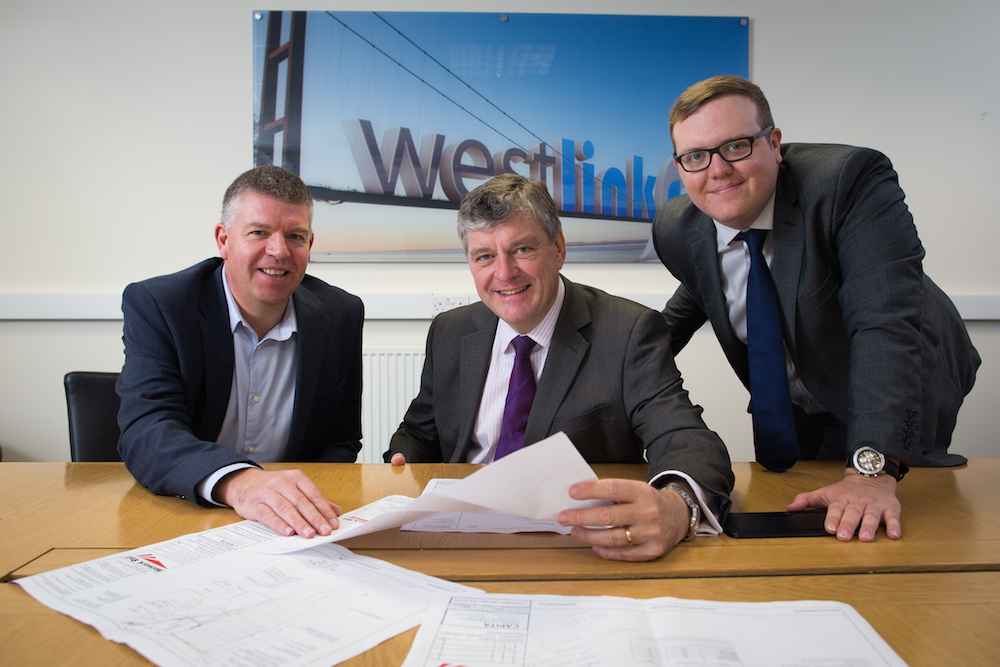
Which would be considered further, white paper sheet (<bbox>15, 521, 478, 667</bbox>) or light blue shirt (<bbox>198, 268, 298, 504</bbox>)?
light blue shirt (<bbox>198, 268, 298, 504</bbox>)

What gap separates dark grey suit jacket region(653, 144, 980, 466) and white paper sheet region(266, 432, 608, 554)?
24.4 inches

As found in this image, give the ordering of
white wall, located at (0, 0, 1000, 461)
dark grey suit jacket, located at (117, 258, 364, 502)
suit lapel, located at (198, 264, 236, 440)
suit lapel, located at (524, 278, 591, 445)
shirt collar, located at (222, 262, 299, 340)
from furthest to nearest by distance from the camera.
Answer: white wall, located at (0, 0, 1000, 461), shirt collar, located at (222, 262, 299, 340), suit lapel, located at (198, 264, 236, 440), suit lapel, located at (524, 278, 591, 445), dark grey suit jacket, located at (117, 258, 364, 502)

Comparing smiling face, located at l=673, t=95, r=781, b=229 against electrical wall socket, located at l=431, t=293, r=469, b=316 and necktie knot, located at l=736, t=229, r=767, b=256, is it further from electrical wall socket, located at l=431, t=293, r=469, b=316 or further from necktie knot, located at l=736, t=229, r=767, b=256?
electrical wall socket, located at l=431, t=293, r=469, b=316

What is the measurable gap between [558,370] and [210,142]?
8.04ft

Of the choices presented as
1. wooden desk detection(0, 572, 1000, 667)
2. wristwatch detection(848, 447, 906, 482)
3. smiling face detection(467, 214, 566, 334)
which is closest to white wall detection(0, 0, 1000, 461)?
smiling face detection(467, 214, 566, 334)

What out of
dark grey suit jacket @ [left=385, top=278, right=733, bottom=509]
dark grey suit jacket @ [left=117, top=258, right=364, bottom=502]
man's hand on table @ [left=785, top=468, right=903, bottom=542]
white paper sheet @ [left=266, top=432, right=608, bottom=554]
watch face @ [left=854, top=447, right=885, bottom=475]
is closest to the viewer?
white paper sheet @ [left=266, top=432, right=608, bottom=554]

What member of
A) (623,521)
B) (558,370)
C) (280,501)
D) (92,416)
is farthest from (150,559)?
(92,416)

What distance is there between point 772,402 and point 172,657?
1.28 meters

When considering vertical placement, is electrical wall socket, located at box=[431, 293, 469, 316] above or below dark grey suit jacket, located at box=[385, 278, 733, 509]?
above

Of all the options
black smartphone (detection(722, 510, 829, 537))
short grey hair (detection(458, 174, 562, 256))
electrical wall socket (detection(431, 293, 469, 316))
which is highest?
short grey hair (detection(458, 174, 562, 256))

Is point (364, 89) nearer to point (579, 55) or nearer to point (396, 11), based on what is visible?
point (396, 11)

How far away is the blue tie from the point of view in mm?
1374

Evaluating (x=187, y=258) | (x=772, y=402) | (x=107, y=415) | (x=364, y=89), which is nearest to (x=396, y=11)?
(x=364, y=89)

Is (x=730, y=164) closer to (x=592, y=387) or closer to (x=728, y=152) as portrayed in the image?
(x=728, y=152)
